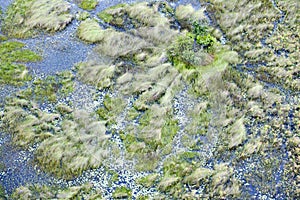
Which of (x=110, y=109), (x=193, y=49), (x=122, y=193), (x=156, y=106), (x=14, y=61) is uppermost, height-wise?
(x=193, y=49)

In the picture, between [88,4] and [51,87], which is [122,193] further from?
[88,4]

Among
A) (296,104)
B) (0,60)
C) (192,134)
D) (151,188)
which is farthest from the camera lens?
(0,60)

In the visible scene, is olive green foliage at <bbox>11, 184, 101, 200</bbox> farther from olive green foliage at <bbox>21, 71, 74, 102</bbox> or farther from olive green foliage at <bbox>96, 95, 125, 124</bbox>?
olive green foliage at <bbox>21, 71, 74, 102</bbox>

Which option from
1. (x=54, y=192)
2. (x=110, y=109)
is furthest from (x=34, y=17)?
(x=54, y=192)

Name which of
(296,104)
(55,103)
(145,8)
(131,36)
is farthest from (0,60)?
(296,104)

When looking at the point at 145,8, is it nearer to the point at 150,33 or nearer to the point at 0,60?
the point at 150,33

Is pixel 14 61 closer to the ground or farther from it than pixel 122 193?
farther from it

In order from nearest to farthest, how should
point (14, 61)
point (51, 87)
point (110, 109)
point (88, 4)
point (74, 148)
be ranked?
point (74, 148) < point (110, 109) < point (51, 87) < point (14, 61) < point (88, 4)

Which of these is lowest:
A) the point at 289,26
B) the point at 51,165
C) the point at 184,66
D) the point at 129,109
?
the point at 51,165
